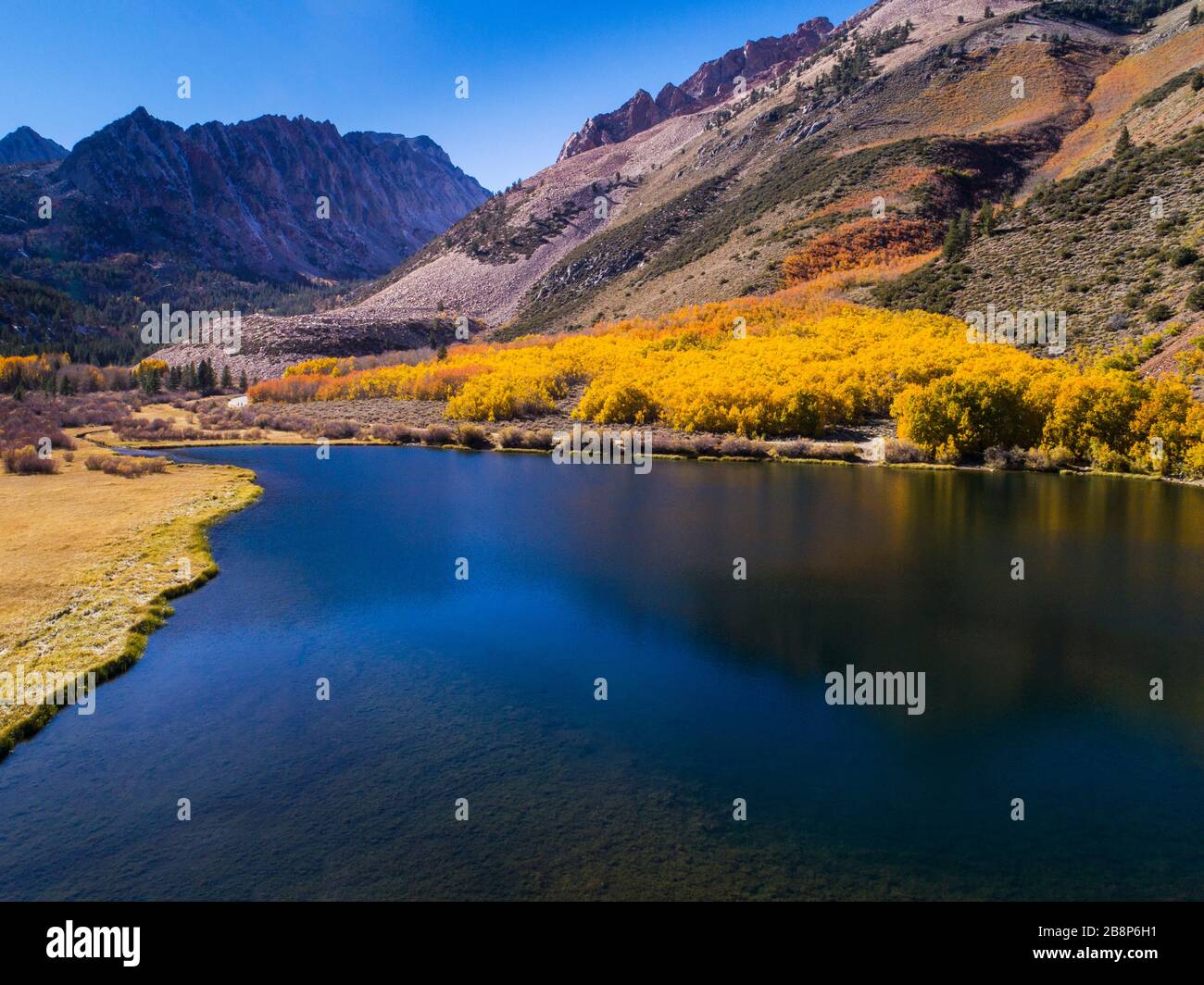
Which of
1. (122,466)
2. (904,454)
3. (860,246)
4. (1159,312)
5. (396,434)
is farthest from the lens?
(860,246)

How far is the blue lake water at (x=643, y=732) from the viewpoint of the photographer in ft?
35.2

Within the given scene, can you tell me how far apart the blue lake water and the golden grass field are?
87 centimetres

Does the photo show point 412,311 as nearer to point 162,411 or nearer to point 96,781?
point 162,411

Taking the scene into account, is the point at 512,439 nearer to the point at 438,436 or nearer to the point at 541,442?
the point at 541,442

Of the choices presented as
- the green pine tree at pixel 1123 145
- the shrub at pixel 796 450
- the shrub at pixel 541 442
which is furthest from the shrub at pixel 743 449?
the green pine tree at pixel 1123 145

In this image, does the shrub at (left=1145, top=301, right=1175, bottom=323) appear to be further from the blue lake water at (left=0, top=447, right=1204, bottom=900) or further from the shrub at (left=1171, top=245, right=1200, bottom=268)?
the blue lake water at (left=0, top=447, right=1204, bottom=900)

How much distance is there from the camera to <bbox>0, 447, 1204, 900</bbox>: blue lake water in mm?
10742

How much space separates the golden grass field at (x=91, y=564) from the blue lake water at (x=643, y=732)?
0.87 m

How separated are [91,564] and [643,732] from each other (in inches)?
749

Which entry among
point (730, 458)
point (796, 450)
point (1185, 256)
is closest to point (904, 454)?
point (796, 450)

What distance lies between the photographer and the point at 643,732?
14.6 metres

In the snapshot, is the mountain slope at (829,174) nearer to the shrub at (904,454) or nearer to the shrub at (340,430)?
the shrub at (904,454)
